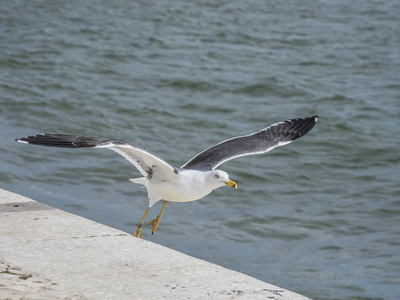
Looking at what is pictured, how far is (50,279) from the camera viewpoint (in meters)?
4.12

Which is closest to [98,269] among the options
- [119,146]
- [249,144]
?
[119,146]

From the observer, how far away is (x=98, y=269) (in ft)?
14.3

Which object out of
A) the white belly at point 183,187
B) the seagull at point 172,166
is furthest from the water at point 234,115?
the white belly at point 183,187

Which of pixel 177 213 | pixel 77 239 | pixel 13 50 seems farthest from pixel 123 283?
pixel 13 50

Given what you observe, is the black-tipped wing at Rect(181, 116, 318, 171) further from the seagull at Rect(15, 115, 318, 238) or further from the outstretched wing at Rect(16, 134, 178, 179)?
the outstretched wing at Rect(16, 134, 178, 179)

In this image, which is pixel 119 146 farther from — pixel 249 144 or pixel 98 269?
pixel 249 144

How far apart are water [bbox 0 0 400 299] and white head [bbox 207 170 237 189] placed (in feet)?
7.42

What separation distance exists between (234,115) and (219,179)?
27.6ft

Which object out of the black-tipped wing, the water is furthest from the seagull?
the water

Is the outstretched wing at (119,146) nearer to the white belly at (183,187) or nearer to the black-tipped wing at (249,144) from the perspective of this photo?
the white belly at (183,187)

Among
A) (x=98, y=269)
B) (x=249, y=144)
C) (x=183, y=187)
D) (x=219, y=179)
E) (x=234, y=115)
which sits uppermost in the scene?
(x=234, y=115)

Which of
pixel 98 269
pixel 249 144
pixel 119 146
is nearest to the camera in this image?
pixel 98 269

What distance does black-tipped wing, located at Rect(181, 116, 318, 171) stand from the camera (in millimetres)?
6963

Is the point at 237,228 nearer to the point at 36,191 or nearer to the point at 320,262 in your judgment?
the point at 320,262
